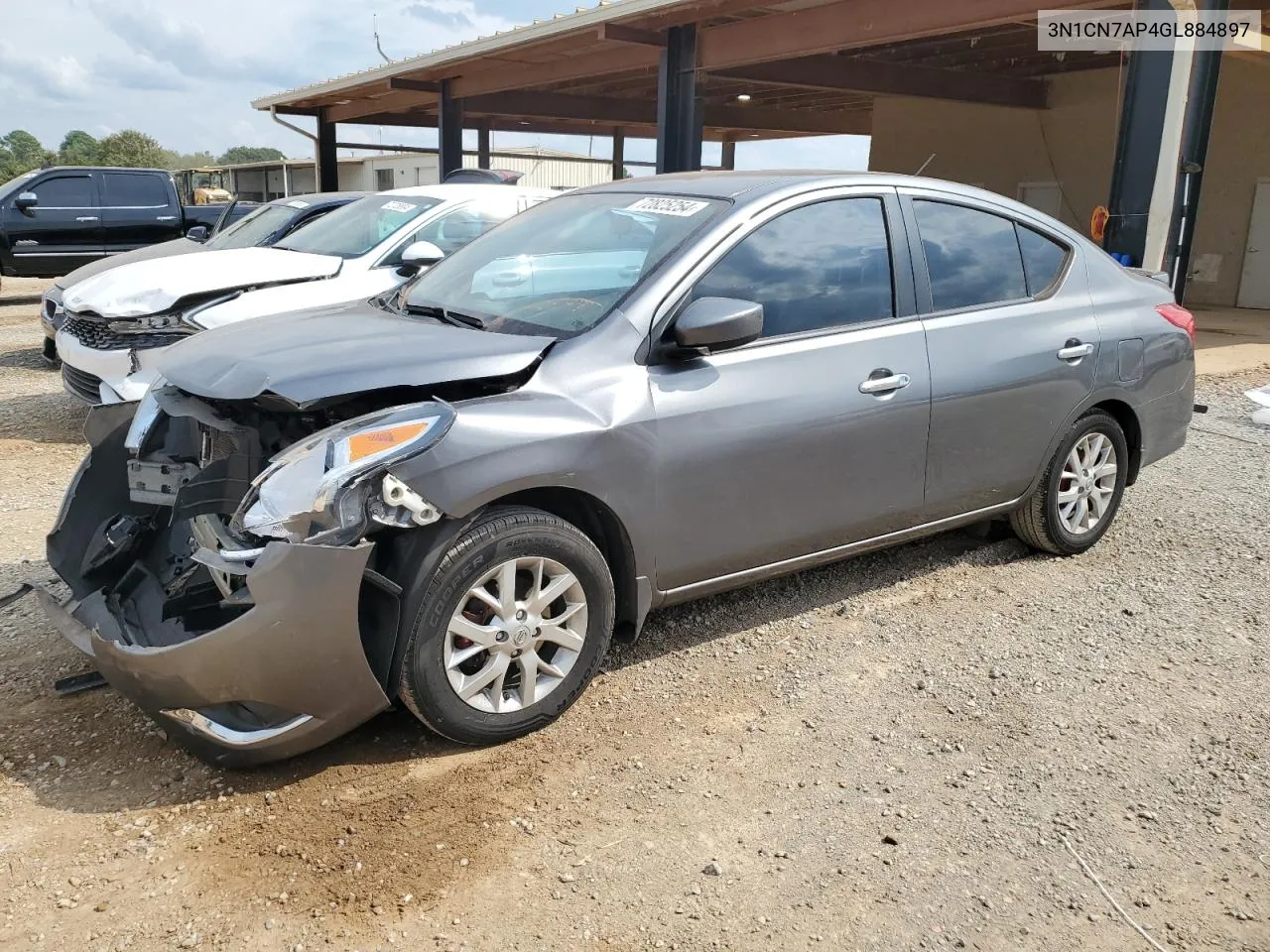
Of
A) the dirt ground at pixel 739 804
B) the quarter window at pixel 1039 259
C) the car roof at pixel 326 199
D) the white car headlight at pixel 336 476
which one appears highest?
the car roof at pixel 326 199

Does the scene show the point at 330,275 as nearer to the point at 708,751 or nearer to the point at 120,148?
the point at 708,751

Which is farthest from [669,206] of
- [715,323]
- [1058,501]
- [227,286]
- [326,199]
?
[326,199]

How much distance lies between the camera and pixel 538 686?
10.6ft

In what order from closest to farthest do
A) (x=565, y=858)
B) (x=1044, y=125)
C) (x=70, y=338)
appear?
(x=565, y=858)
(x=70, y=338)
(x=1044, y=125)

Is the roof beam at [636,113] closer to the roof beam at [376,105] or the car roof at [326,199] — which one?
the roof beam at [376,105]

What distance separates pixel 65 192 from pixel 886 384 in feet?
46.6

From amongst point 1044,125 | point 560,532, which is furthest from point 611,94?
point 560,532

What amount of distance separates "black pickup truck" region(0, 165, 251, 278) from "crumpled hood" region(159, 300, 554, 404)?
41.1 feet

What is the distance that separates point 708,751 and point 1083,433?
2.59 metres

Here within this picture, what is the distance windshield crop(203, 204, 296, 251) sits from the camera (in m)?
8.73

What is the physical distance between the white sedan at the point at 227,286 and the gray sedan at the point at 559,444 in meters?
2.50

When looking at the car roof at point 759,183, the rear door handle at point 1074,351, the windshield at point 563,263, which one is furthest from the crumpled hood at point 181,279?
the rear door handle at point 1074,351

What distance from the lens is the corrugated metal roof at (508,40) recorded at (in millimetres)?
11742

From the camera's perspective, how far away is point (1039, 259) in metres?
4.58
